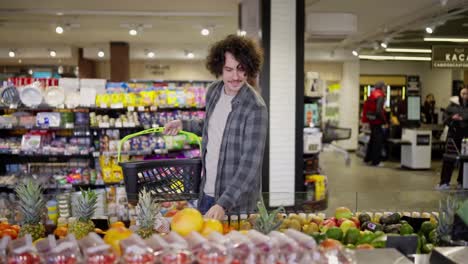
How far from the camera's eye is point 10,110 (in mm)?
7129

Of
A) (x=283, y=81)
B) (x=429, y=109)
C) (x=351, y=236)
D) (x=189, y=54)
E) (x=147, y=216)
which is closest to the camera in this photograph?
(x=147, y=216)

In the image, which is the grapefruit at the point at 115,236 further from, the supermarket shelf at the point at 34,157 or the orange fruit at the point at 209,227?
the supermarket shelf at the point at 34,157

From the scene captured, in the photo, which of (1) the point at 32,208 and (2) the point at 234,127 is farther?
(2) the point at 234,127

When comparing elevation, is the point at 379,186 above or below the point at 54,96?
below

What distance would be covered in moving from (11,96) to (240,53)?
5.08 meters

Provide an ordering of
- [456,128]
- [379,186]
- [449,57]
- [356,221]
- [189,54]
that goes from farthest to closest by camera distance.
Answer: [189,54]
[449,57]
[379,186]
[456,128]
[356,221]

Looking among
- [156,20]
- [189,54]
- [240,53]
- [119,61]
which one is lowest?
[240,53]

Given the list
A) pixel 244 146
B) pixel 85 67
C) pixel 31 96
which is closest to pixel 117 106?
pixel 31 96

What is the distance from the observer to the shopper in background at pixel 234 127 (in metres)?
2.57

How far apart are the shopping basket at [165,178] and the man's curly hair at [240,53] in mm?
611

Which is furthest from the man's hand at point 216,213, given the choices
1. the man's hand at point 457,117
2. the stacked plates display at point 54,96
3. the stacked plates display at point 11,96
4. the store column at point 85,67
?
the store column at point 85,67

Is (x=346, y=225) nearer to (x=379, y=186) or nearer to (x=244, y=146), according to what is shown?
(x=244, y=146)

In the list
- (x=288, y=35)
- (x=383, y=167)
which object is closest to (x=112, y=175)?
(x=288, y=35)

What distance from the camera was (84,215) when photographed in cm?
210
